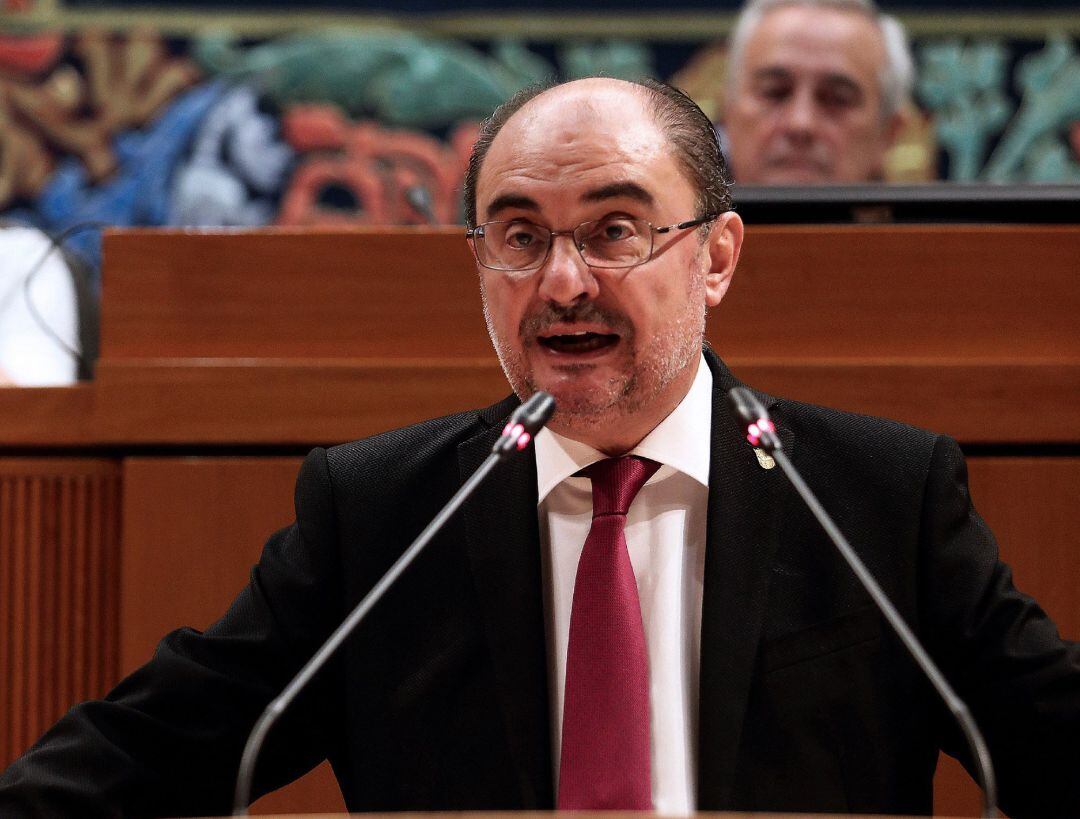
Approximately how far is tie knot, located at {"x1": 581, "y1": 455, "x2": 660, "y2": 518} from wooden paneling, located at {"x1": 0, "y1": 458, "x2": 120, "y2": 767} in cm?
68

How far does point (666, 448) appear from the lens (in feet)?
4.73

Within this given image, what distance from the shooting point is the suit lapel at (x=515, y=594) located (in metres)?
1.34

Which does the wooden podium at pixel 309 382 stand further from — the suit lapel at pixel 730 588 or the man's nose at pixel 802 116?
the man's nose at pixel 802 116

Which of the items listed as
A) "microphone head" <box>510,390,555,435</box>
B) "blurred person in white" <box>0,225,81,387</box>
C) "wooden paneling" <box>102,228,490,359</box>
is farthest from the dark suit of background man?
"blurred person in white" <box>0,225,81,387</box>

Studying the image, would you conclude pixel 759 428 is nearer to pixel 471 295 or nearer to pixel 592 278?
pixel 592 278

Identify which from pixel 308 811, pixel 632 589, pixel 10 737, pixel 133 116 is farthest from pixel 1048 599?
pixel 133 116

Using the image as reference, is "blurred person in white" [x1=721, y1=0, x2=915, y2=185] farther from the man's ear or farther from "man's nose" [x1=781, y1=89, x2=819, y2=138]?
the man's ear

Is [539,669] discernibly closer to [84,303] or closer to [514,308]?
[514,308]

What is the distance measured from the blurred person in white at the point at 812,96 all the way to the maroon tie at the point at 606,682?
1579 mm

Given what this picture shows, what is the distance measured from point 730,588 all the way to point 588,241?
0.38 metres

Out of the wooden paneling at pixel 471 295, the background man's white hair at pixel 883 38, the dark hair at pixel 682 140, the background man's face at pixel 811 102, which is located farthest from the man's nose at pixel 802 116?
the dark hair at pixel 682 140

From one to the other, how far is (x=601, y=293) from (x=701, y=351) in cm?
19

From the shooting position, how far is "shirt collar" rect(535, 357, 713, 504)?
4.72 ft

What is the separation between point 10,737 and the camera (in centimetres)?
170
